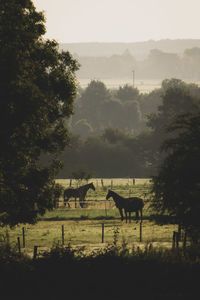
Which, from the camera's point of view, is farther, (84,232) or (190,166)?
(84,232)

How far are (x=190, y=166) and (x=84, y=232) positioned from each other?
1508 centimetres

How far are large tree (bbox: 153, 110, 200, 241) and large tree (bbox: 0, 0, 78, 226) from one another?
6.67 metres

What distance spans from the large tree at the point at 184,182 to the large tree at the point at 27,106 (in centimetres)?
667

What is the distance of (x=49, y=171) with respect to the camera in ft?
87.8

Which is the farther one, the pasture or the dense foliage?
the pasture

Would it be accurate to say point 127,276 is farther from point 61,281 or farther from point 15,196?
point 15,196

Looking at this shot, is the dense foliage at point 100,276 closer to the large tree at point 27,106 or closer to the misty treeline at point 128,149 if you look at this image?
the large tree at point 27,106

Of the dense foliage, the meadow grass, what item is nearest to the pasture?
the meadow grass

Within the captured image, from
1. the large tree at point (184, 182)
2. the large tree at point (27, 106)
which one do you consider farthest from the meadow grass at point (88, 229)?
the large tree at point (184, 182)

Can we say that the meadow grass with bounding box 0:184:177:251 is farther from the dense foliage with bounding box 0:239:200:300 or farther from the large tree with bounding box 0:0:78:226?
the dense foliage with bounding box 0:239:200:300

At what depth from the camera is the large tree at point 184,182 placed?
761 inches

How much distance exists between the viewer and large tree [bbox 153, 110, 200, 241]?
1933 cm

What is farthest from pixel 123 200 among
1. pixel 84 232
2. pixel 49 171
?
pixel 49 171

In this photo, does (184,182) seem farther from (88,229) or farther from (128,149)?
(128,149)
